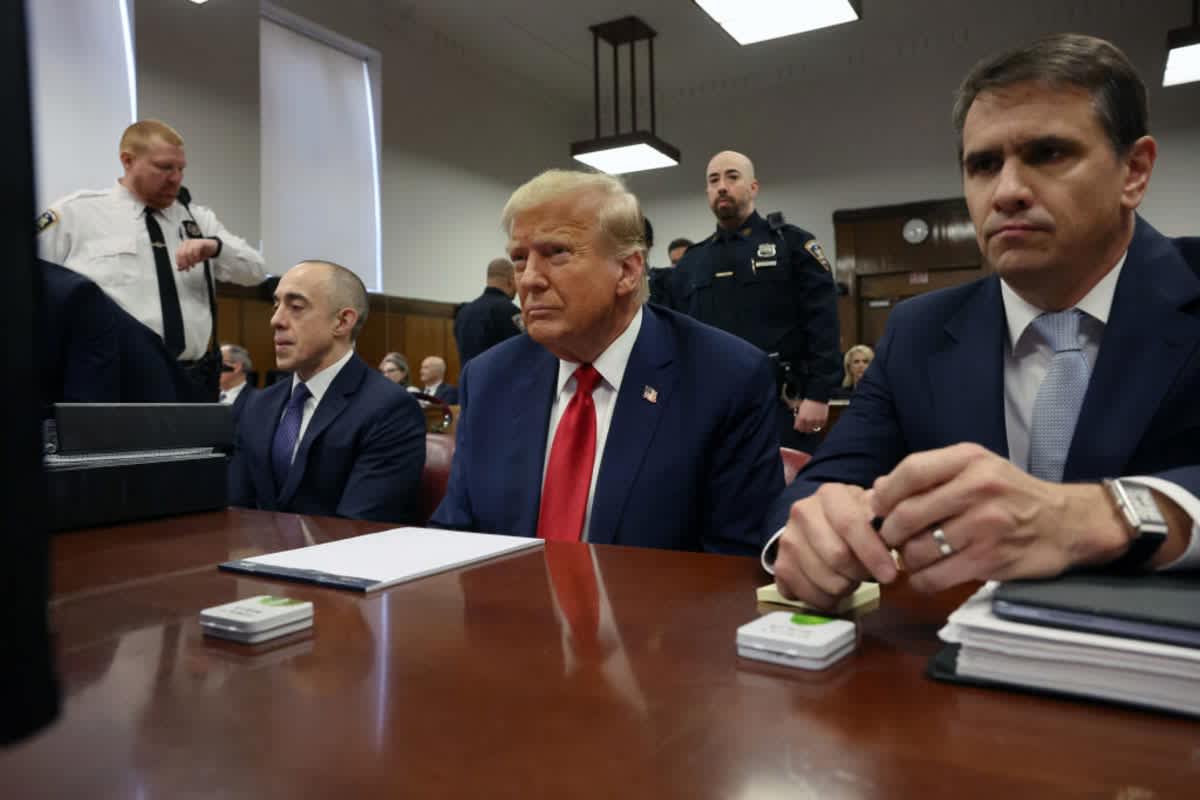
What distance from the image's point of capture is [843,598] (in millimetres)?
801

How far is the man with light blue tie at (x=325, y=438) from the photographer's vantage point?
213cm

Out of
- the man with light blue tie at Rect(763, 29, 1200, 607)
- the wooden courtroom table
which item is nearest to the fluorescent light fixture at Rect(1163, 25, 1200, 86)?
the man with light blue tie at Rect(763, 29, 1200, 607)

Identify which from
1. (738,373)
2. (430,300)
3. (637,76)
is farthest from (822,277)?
(637,76)

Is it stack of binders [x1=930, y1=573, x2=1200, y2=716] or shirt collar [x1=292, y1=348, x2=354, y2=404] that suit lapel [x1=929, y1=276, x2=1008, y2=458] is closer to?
stack of binders [x1=930, y1=573, x2=1200, y2=716]

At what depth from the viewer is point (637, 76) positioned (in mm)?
9406

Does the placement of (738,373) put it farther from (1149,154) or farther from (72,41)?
(72,41)

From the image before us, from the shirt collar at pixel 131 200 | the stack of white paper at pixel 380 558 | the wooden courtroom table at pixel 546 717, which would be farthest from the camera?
the shirt collar at pixel 131 200

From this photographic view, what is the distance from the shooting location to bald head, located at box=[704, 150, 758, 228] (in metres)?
3.95

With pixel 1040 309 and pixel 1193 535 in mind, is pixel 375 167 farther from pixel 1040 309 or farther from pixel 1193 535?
pixel 1193 535

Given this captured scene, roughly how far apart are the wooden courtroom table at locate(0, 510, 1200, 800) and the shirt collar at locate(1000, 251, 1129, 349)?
63 centimetres

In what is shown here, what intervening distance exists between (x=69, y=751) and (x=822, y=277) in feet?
12.1

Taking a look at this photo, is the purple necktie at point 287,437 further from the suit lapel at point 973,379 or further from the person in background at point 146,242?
the suit lapel at point 973,379

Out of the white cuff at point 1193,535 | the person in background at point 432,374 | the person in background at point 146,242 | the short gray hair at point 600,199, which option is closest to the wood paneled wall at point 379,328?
the person in background at point 432,374

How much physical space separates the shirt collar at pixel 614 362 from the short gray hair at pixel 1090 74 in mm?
783
